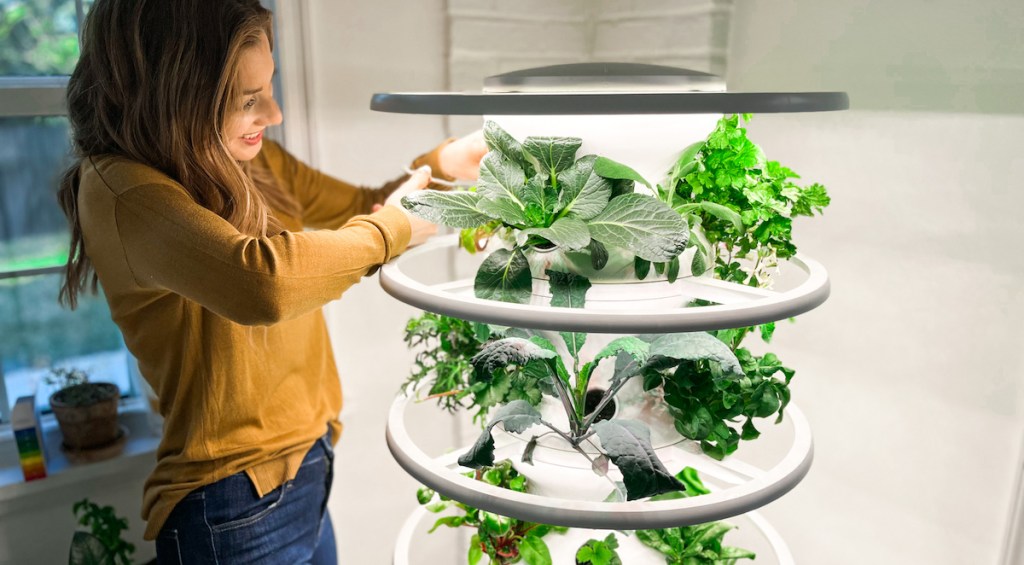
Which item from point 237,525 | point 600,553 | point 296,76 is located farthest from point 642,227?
point 296,76

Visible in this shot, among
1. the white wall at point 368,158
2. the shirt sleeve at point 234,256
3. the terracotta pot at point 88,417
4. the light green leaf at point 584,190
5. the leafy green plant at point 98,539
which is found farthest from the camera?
the white wall at point 368,158

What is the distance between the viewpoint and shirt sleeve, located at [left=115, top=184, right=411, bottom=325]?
0.84 metres

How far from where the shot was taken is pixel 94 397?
157 centimetres

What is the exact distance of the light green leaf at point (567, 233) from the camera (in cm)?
70

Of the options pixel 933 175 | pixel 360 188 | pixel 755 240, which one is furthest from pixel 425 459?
pixel 933 175

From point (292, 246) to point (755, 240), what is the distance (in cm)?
54

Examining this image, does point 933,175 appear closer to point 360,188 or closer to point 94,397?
point 360,188

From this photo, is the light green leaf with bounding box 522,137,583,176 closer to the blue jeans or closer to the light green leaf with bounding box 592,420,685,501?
the light green leaf with bounding box 592,420,685,501

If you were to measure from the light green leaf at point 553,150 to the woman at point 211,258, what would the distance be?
24 cm

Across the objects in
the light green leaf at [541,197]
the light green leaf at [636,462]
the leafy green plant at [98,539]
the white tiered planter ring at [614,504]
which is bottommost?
the leafy green plant at [98,539]

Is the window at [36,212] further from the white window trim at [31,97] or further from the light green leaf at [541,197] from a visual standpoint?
the light green leaf at [541,197]

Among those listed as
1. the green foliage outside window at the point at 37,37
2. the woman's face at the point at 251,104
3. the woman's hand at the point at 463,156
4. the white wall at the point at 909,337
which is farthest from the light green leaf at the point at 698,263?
the green foliage outside window at the point at 37,37

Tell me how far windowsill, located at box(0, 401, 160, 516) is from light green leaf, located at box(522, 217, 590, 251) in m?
1.28

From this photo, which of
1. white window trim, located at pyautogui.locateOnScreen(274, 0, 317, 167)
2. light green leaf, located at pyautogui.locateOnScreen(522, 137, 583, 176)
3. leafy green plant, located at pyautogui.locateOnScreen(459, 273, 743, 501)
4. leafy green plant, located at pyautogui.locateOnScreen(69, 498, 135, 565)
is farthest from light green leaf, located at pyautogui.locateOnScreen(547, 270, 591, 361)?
leafy green plant, located at pyautogui.locateOnScreen(69, 498, 135, 565)
